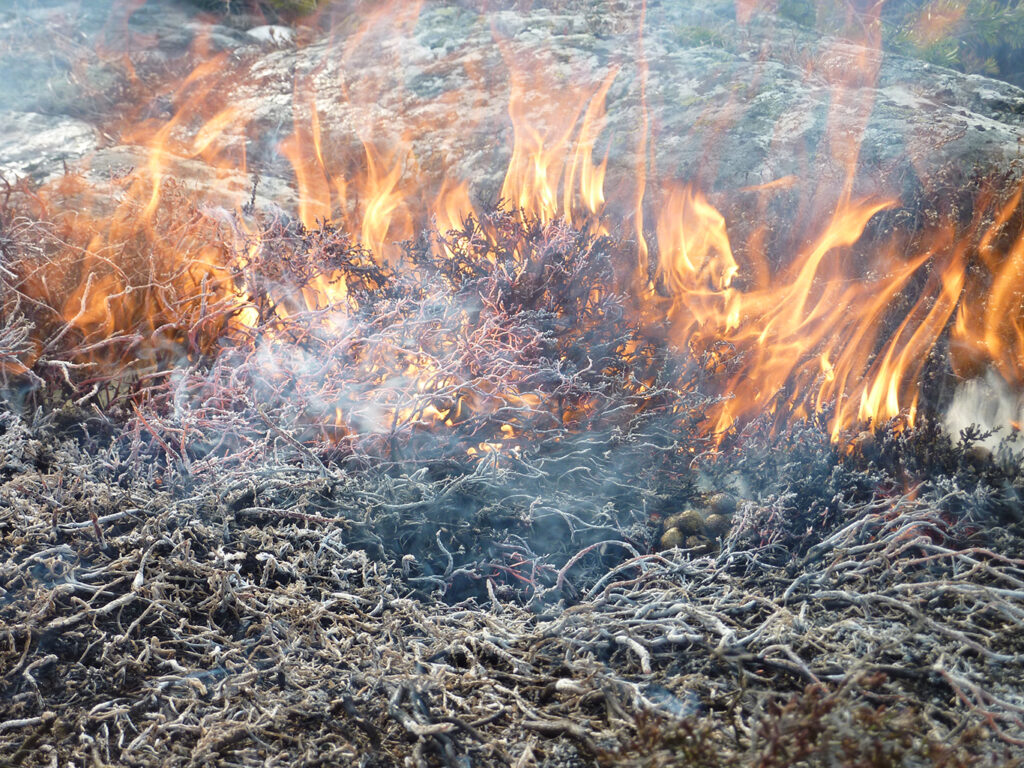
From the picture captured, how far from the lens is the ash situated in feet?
6.47

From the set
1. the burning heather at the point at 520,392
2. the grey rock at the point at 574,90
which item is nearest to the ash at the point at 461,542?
the burning heather at the point at 520,392

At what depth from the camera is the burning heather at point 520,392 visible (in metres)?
2.08

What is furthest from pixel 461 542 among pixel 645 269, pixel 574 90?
pixel 574 90

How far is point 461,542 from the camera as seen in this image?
9.82 ft

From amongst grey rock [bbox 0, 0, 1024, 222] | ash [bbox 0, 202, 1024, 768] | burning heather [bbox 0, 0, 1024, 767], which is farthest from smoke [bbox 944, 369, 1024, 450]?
grey rock [bbox 0, 0, 1024, 222]


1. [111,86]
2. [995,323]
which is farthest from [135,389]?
[995,323]

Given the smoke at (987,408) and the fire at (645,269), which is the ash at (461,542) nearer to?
the fire at (645,269)

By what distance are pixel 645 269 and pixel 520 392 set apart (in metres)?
1.29

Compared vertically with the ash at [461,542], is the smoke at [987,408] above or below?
above

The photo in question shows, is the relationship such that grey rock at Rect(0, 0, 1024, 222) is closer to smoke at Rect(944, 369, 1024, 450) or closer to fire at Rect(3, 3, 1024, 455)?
fire at Rect(3, 3, 1024, 455)

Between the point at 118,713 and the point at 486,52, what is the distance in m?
5.58

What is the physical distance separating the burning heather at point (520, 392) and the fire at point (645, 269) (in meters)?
0.03

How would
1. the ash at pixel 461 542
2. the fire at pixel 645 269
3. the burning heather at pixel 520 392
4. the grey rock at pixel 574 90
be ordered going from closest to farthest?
1. the ash at pixel 461 542
2. the burning heather at pixel 520 392
3. the fire at pixel 645 269
4. the grey rock at pixel 574 90

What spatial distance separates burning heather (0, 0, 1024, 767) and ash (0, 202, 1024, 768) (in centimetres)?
2
